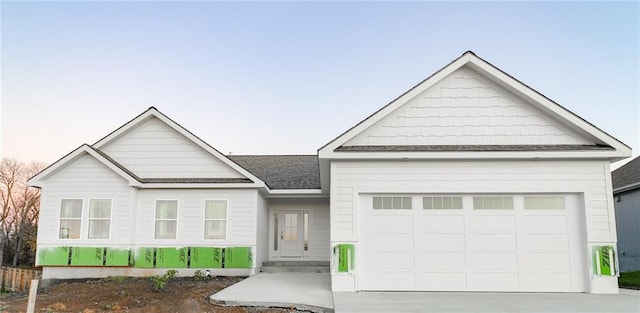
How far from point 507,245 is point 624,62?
875 cm

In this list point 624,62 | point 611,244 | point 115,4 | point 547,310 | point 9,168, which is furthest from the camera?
point 9,168

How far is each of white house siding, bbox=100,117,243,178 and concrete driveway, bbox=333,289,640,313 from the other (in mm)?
7284

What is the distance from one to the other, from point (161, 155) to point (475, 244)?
34.1 feet

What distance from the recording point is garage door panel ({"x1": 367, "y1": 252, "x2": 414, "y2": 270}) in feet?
35.1

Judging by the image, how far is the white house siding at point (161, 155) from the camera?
15.5 meters

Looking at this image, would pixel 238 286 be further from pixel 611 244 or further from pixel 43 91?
pixel 43 91

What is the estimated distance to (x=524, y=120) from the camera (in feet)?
36.8

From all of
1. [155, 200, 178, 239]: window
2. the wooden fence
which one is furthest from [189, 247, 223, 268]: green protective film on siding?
the wooden fence

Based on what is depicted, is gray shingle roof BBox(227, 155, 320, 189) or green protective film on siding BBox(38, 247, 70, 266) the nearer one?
green protective film on siding BBox(38, 247, 70, 266)

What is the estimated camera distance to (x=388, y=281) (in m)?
10.6

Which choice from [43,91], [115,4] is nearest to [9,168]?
[43,91]

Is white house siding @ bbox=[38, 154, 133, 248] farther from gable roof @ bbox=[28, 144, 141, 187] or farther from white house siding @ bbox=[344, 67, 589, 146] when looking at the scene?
white house siding @ bbox=[344, 67, 589, 146]

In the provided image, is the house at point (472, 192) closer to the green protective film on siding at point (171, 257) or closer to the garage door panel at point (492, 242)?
the garage door panel at point (492, 242)

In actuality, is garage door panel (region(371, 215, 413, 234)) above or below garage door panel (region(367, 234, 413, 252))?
above
